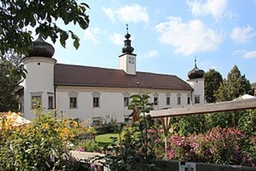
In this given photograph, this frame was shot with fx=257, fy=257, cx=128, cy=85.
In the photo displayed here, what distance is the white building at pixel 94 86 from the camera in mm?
23500

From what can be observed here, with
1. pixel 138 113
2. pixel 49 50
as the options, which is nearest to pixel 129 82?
pixel 49 50

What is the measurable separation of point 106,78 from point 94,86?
316 centimetres

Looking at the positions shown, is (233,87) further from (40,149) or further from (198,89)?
(40,149)

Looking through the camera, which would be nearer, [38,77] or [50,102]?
[38,77]

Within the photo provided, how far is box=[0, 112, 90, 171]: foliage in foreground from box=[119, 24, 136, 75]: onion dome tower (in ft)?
99.6

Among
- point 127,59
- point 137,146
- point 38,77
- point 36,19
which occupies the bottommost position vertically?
point 137,146

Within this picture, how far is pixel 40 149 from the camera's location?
4293mm

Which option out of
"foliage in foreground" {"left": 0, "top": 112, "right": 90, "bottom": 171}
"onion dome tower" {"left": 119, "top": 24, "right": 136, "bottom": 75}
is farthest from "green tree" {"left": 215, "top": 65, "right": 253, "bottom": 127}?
"foliage in foreground" {"left": 0, "top": 112, "right": 90, "bottom": 171}

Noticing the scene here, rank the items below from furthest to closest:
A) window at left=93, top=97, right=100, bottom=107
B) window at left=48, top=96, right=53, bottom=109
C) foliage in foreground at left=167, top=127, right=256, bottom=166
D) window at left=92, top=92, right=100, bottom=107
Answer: window at left=93, top=97, right=100, bottom=107, window at left=92, top=92, right=100, bottom=107, window at left=48, top=96, right=53, bottom=109, foliage in foreground at left=167, top=127, right=256, bottom=166

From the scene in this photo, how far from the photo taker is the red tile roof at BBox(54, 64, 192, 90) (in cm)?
2731

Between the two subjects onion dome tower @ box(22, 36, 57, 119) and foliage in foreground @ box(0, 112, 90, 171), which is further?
onion dome tower @ box(22, 36, 57, 119)

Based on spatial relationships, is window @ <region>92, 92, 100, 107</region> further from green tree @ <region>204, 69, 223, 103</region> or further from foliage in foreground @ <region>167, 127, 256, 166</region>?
green tree @ <region>204, 69, 223, 103</region>

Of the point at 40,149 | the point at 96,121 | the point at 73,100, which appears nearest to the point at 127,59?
the point at 96,121

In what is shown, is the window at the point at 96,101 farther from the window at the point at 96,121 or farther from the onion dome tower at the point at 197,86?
the onion dome tower at the point at 197,86
